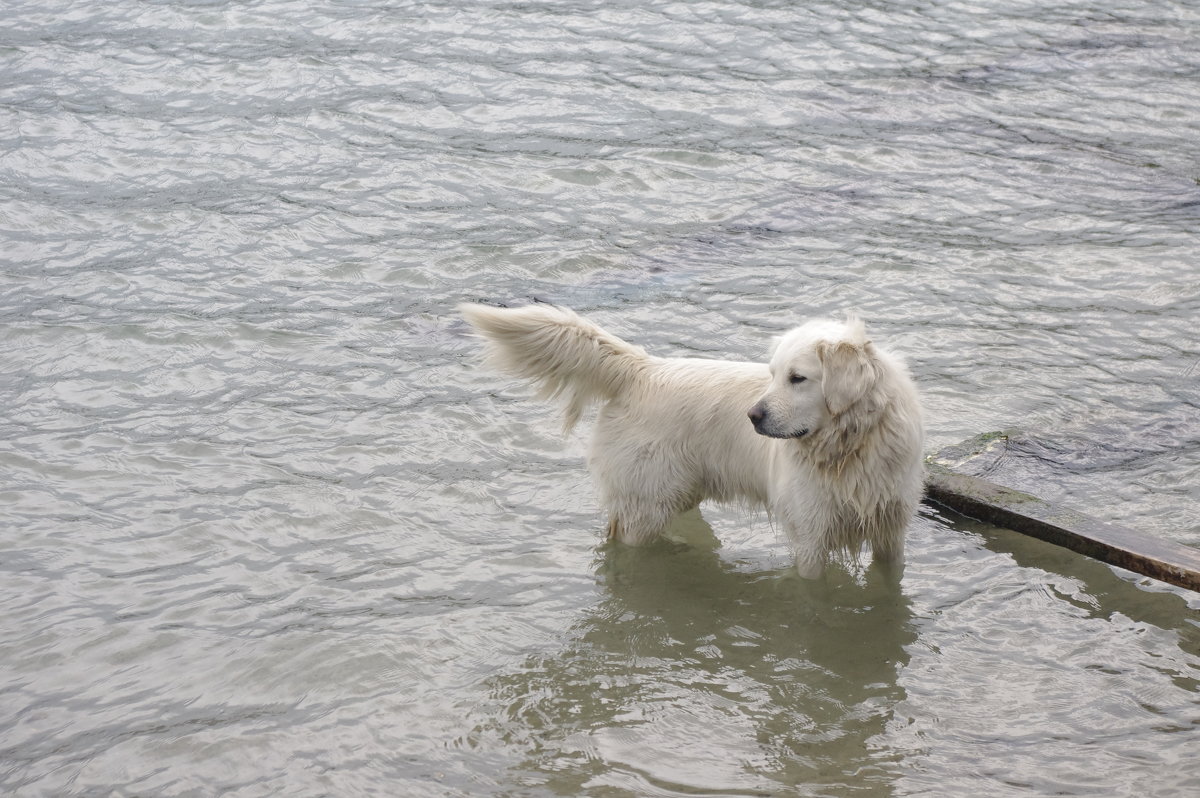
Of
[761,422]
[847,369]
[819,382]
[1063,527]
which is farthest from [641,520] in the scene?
[1063,527]

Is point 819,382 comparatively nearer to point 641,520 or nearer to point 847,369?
point 847,369

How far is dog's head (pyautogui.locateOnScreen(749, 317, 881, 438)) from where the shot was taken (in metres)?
5.48

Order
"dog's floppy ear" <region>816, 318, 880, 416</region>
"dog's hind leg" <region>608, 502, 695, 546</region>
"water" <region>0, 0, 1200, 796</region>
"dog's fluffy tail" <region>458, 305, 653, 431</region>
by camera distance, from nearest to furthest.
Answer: "water" <region>0, 0, 1200, 796</region> < "dog's floppy ear" <region>816, 318, 880, 416</region> < "dog's fluffy tail" <region>458, 305, 653, 431</region> < "dog's hind leg" <region>608, 502, 695, 546</region>

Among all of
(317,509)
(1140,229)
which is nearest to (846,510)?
(317,509)

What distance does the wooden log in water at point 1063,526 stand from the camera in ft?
18.3

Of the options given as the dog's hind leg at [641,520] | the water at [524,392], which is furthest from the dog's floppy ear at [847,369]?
the dog's hind leg at [641,520]

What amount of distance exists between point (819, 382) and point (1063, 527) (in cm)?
161

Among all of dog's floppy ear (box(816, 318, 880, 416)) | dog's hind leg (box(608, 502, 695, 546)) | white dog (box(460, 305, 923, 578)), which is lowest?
dog's hind leg (box(608, 502, 695, 546))

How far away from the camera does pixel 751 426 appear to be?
6078 mm

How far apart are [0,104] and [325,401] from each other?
758cm

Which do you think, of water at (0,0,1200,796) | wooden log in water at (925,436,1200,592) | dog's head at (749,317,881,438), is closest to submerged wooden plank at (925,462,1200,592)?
wooden log in water at (925,436,1200,592)

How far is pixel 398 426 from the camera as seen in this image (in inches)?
306

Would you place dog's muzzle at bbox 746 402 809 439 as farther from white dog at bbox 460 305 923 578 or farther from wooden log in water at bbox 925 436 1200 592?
wooden log in water at bbox 925 436 1200 592

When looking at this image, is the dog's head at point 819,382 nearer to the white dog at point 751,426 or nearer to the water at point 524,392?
the white dog at point 751,426
